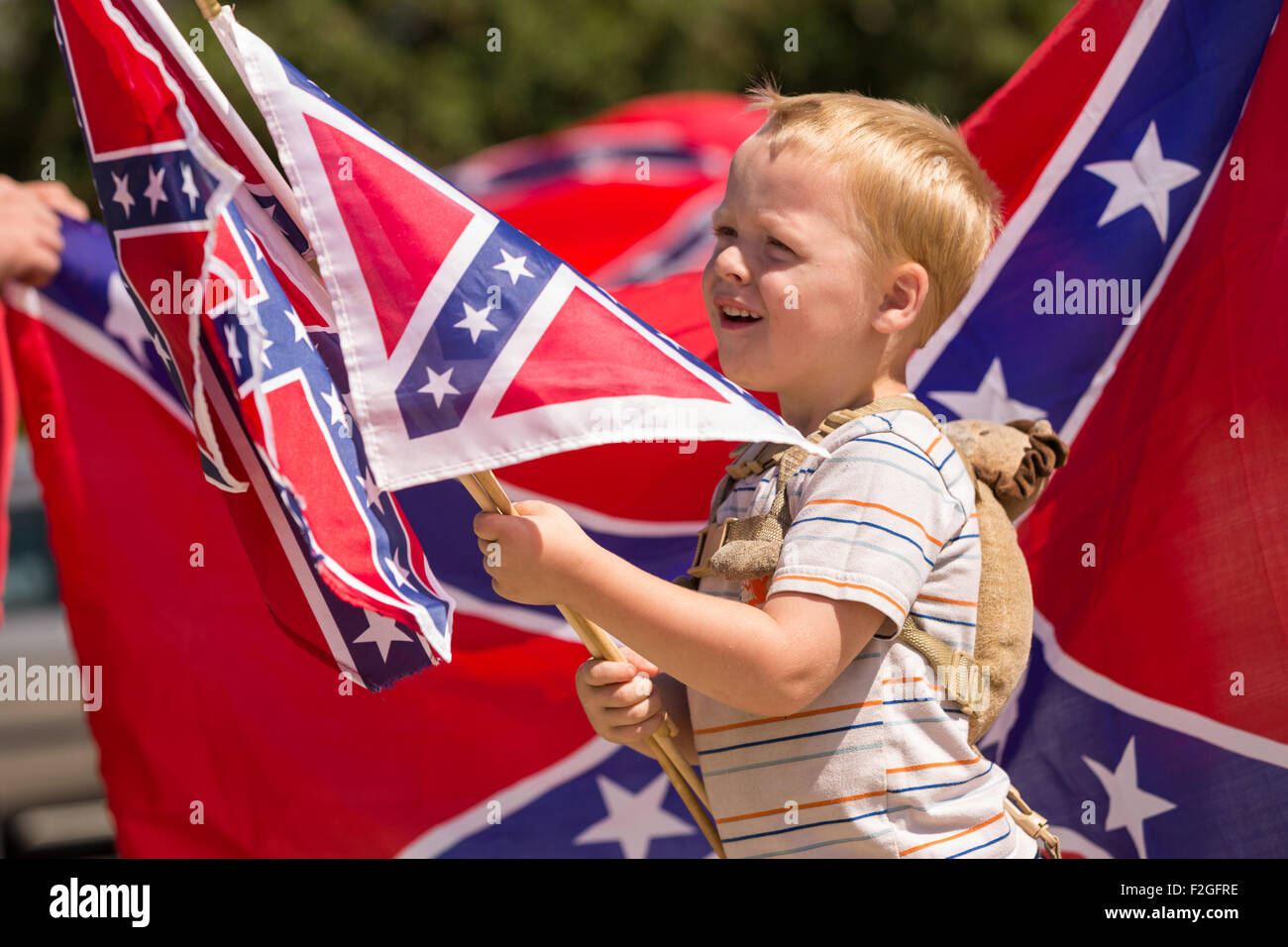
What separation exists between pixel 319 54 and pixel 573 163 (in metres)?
5.59


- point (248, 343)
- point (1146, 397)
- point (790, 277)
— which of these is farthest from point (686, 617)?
point (1146, 397)

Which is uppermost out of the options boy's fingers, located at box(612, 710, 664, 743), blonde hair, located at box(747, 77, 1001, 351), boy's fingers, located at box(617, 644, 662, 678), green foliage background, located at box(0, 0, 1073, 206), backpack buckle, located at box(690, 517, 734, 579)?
green foliage background, located at box(0, 0, 1073, 206)

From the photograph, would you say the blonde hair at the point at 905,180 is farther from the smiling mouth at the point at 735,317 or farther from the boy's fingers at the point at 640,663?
the boy's fingers at the point at 640,663

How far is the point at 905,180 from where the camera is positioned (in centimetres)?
210

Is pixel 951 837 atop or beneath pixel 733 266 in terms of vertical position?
beneath

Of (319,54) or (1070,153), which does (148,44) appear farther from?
(319,54)

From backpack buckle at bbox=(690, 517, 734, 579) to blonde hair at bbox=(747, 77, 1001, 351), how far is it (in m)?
0.43

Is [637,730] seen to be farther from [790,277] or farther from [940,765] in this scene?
[790,277]

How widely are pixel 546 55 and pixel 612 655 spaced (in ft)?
30.4

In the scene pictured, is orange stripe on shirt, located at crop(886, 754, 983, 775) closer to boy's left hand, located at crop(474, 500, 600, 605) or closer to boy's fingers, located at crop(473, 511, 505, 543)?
boy's left hand, located at crop(474, 500, 600, 605)

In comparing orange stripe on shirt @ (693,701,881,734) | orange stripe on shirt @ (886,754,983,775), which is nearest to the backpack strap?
orange stripe on shirt @ (693,701,881,734)

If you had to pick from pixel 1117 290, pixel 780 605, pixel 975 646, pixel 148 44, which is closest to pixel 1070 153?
pixel 1117 290

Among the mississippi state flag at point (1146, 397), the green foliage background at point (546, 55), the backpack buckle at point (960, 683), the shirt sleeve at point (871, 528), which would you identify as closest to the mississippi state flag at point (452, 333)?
the shirt sleeve at point (871, 528)

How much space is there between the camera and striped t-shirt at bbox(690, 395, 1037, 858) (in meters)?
1.91
